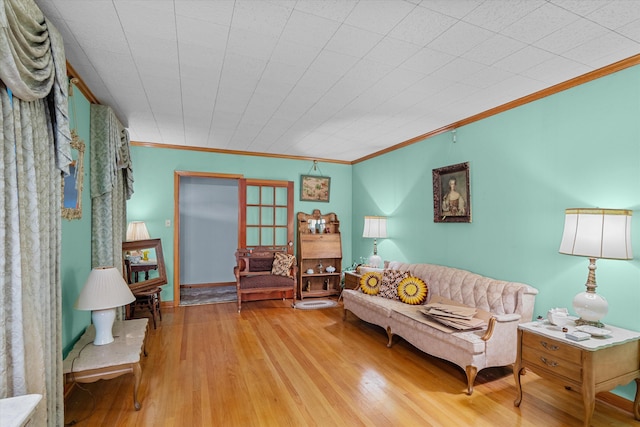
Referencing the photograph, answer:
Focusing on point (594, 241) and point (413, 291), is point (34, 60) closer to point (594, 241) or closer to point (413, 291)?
point (594, 241)

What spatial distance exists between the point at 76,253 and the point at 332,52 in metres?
2.72

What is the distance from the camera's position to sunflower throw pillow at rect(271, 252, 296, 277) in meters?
4.95

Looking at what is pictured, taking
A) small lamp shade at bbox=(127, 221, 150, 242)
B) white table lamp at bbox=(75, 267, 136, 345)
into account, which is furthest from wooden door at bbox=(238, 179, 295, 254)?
white table lamp at bbox=(75, 267, 136, 345)

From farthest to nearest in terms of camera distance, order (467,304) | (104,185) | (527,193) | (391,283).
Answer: (391,283) < (467,304) < (104,185) < (527,193)

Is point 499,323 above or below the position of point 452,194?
below

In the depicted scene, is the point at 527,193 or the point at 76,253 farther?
the point at 527,193

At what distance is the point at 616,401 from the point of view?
2.31 metres

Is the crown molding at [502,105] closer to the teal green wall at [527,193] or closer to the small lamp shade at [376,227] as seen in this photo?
the teal green wall at [527,193]

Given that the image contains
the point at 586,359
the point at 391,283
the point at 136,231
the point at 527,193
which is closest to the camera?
the point at 586,359

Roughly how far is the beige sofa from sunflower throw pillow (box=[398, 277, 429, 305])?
8 cm

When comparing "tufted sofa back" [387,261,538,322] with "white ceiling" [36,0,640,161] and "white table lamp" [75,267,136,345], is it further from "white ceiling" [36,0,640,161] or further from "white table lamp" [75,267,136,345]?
"white table lamp" [75,267,136,345]

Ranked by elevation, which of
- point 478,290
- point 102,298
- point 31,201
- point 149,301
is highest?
point 31,201

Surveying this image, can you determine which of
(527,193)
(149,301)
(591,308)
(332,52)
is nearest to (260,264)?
(149,301)

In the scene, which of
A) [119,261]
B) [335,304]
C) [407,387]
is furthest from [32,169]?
[335,304]
